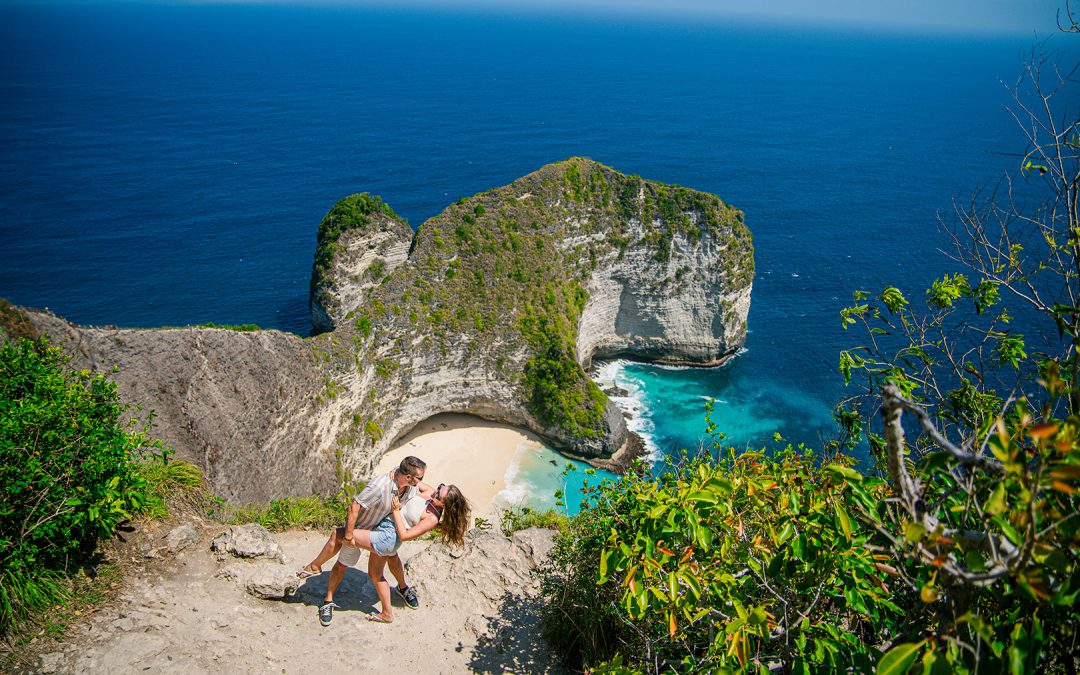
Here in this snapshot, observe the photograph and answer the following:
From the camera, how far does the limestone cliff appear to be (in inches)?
1027

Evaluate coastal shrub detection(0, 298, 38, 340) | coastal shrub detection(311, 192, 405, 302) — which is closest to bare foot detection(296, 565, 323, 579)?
coastal shrub detection(0, 298, 38, 340)

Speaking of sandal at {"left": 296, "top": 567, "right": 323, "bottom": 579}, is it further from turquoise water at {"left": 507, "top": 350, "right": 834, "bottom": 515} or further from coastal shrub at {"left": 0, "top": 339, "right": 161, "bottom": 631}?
turquoise water at {"left": 507, "top": 350, "right": 834, "bottom": 515}

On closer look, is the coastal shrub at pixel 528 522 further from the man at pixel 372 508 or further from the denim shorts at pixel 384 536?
the denim shorts at pixel 384 536

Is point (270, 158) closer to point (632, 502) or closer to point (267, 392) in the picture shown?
point (267, 392)

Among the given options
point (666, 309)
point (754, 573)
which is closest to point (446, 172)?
point (666, 309)

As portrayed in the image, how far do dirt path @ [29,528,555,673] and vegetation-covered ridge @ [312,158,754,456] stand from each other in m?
19.9

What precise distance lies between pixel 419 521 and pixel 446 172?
83.1 metres

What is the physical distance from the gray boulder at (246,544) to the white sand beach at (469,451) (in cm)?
2090

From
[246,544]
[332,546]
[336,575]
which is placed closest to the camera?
[336,575]

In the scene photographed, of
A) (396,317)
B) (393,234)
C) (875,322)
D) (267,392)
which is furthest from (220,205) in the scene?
(875,322)

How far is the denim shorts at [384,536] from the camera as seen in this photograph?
39.3ft

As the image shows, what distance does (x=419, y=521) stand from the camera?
12.0 metres

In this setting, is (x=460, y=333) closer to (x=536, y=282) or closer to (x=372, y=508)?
(x=536, y=282)

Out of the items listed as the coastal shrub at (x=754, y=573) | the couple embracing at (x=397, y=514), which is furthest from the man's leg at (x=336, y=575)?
the coastal shrub at (x=754, y=573)
